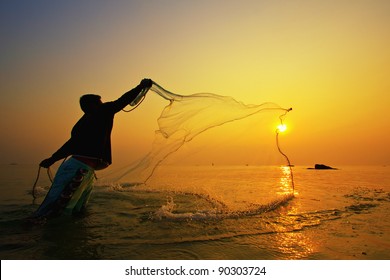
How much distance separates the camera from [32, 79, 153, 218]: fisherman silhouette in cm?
Answer: 554

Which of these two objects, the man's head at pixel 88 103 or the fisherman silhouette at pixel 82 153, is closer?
the fisherman silhouette at pixel 82 153

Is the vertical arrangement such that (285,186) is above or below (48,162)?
below

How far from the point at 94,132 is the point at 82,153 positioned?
50cm

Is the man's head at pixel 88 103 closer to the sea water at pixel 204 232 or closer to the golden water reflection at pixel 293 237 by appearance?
the sea water at pixel 204 232

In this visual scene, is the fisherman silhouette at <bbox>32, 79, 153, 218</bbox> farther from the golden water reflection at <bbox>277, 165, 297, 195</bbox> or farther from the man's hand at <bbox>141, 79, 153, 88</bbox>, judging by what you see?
the golden water reflection at <bbox>277, 165, 297, 195</bbox>

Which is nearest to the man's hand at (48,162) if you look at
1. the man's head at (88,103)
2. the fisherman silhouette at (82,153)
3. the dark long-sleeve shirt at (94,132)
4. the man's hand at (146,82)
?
the fisherman silhouette at (82,153)

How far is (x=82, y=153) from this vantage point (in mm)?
5688

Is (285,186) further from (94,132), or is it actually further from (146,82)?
(94,132)

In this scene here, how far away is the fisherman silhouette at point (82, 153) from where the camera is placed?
5539 millimetres

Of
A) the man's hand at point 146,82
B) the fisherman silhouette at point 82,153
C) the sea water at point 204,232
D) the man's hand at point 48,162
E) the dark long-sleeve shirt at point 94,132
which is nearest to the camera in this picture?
the sea water at point 204,232

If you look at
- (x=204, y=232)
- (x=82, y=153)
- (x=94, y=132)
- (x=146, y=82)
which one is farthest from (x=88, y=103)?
(x=204, y=232)

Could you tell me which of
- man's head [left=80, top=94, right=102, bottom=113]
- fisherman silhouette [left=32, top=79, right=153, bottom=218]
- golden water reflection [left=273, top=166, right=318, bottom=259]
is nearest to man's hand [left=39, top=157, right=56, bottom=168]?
fisherman silhouette [left=32, top=79, right=153, bottom=218]
